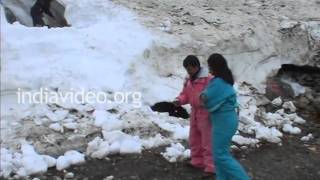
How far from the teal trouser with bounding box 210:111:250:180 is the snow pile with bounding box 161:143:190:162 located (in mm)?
939

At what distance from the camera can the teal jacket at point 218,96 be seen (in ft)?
21.4

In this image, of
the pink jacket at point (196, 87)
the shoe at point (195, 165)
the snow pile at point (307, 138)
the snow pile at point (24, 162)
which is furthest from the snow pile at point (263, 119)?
the snow pile at point (24, 162)

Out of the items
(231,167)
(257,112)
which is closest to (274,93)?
(257,112)

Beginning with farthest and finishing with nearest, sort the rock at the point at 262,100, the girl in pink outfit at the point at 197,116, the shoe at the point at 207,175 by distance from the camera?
the rock at the point at 262,100, the shoe at the point at 207,175, the girl in pink outfit at the point at 197,116

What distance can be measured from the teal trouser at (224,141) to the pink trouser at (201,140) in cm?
34

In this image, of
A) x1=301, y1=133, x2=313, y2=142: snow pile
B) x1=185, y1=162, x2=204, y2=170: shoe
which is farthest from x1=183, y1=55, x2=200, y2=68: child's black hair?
x1=301, y1=133, x2=313, y2=142: snow pile

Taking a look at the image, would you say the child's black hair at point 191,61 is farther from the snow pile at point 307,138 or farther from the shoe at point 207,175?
the snow pile at point 307,138

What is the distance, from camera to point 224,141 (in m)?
6.64

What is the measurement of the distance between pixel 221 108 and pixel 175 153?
1346mm

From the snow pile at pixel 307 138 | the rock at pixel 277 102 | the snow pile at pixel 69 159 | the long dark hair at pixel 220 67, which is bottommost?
the snow pile at pixel 307 138

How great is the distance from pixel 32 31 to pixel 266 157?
12.7 feet

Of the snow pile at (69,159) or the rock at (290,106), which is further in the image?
the rock at (290,106)

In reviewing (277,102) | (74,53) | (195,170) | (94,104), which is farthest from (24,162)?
(277,102)

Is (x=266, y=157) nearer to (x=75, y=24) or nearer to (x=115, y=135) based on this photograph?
(x=115, y=135)
